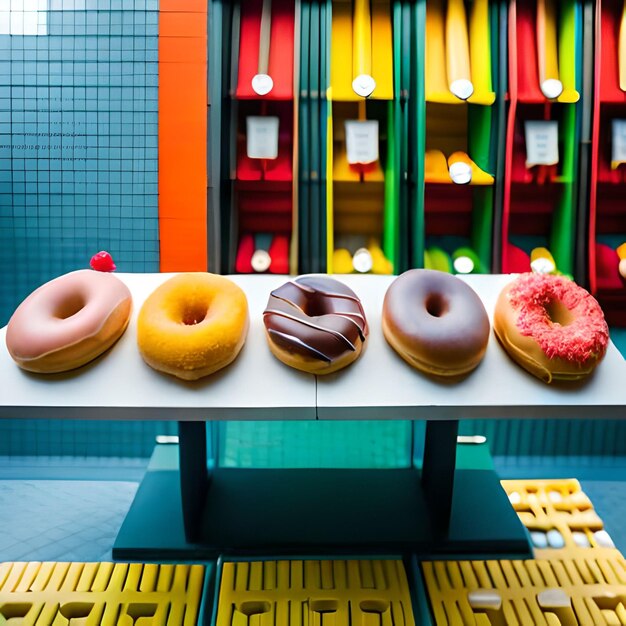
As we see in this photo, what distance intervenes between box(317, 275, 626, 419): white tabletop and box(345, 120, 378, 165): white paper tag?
104cm

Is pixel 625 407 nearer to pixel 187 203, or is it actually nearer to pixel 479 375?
pixel 479 375

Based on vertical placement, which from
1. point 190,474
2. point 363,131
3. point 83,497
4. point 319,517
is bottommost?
point 83,497

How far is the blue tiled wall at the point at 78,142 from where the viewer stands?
102 inches

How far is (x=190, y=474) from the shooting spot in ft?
6.43

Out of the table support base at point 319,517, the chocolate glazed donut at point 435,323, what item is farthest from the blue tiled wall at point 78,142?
the chocolate glazed donut at point 435,323

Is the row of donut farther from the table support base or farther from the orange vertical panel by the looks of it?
the orange vertical panel

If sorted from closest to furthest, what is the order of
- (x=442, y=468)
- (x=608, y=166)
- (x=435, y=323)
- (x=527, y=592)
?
(x=435, y=323), (x=527, y=592), (x=442, y=468), (x=608, y=166)

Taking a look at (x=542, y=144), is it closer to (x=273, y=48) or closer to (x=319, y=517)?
(x=273, y=48)

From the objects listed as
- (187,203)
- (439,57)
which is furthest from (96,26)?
(439,57)

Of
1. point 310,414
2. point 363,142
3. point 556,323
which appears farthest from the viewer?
point 363,142

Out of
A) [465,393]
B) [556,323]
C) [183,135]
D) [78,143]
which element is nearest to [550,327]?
[556,323]

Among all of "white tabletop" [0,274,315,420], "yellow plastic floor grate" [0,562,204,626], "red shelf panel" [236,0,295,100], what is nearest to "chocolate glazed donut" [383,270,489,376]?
"white tabletop" [0,274,315,420]

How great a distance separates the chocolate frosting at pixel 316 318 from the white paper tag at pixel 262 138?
0.84 metres

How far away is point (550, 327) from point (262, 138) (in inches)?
54.8
